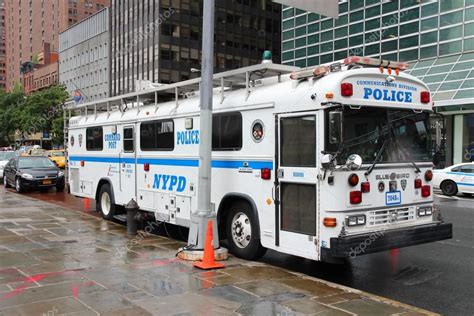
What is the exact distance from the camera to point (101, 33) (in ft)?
280

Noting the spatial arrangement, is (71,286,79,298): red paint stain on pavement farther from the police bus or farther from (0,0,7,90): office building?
(0,0,7,90): office building

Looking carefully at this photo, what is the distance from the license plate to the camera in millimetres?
6922

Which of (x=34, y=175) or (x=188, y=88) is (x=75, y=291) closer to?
(x=188, y=88)

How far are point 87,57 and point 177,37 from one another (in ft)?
95.0

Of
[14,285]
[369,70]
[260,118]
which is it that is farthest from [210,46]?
[14,285]

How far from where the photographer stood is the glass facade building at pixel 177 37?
225ft

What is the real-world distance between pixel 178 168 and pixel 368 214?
→ 13.3ft

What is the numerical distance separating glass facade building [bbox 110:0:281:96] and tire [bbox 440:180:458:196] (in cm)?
4887

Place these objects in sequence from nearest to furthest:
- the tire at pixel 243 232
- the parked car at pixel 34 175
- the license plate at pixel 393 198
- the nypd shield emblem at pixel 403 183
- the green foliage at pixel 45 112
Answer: the license plate at pixel 393 198 → the nypd shield emblem at pixel 403 183 → the tire at pixel 243 232 → the parked car at pixel 34 175 → the green foliage at pixel 45 112

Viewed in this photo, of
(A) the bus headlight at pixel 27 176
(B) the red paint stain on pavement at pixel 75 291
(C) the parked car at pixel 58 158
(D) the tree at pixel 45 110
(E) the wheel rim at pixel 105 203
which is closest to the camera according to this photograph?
(B) the red paint stain on pavement at pixel 75 291

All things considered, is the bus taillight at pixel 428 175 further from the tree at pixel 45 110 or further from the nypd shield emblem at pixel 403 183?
the tree at pixel 45 110

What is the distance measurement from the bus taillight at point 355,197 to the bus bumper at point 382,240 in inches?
17.8

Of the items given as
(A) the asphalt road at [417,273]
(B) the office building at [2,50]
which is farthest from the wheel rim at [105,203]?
(B) the office building at [2,50]

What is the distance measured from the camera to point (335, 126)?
621 centimetres
